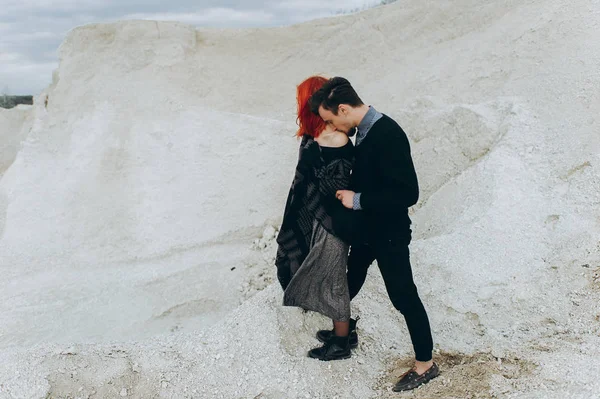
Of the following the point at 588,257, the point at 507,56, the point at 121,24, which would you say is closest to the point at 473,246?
the point at 588,257

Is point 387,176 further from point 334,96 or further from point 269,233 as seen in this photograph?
point 269,233

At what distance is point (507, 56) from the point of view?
5.96 meters

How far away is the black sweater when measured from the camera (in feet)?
8.50

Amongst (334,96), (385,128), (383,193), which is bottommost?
(383,193)

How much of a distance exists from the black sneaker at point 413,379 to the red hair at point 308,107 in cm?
145

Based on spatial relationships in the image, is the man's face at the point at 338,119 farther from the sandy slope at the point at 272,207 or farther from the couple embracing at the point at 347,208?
the sandy slope at the point at 272,207

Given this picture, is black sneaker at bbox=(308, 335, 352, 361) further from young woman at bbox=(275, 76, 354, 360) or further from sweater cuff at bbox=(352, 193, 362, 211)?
sweater cuff at bbox=(352, 193, 362, 211)

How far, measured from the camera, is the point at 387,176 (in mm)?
2594

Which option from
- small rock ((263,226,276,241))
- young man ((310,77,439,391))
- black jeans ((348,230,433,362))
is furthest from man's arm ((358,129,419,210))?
small rock ((263,226,276,241))

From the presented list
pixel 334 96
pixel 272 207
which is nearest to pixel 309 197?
pixel 334 96

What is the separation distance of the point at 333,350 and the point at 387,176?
4.04 ft

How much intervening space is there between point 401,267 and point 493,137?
3.01 m

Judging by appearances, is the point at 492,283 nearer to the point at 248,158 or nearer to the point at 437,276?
the point at 437,276

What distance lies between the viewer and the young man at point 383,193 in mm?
2600
